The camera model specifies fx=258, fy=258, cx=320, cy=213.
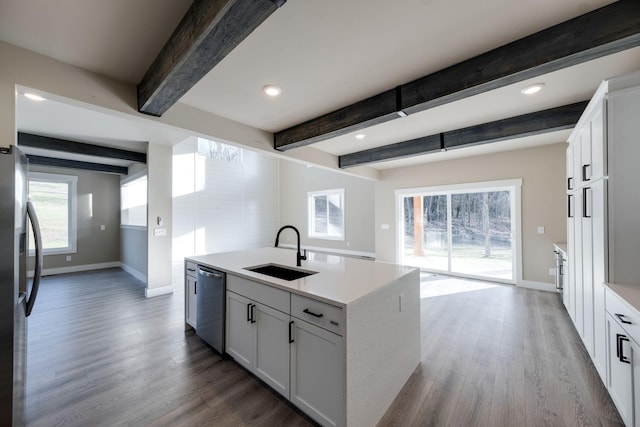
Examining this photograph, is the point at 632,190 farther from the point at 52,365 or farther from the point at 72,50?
the point at 52,365

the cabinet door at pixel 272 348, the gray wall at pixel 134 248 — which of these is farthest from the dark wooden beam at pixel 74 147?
the cabinet door at pixel 272 348

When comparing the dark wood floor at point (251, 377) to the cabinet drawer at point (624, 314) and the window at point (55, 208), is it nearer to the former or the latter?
the cabinet drawer at point (624, 314)

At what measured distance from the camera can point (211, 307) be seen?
2.62 meters

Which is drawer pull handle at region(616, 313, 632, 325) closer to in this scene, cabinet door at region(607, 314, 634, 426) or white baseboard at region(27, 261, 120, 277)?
cabinet door at region(607, 314, 634, 426)

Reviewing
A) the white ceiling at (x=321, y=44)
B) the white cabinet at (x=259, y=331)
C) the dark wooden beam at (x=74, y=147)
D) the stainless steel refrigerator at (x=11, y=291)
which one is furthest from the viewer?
the dark wooden beam at (x=74, y=147)

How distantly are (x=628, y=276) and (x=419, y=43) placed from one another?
7.13 feet

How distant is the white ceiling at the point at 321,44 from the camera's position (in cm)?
150

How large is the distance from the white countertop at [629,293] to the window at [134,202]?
6609mm

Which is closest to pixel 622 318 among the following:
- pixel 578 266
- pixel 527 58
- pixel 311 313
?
pixel 578 266

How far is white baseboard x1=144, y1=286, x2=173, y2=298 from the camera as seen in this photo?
14.5ft

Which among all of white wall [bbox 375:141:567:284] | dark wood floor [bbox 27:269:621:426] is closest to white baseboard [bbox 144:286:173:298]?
dark wood floor [bbox 27:269:621:426]

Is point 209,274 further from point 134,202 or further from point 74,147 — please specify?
point 134,202

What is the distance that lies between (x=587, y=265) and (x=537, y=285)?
119 inches

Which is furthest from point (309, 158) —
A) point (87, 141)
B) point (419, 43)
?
point (87, 141)
